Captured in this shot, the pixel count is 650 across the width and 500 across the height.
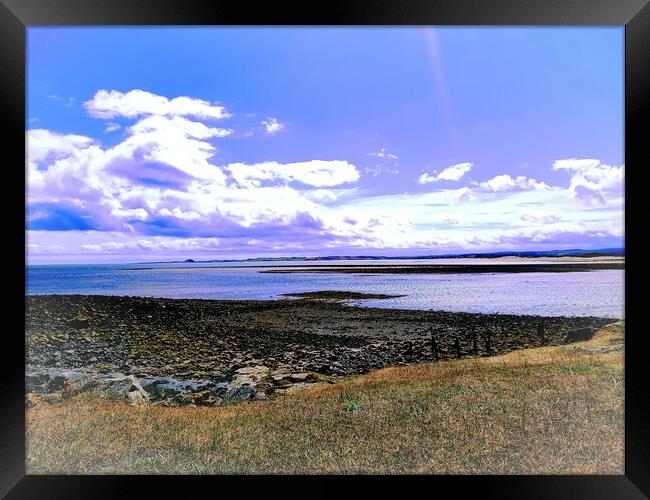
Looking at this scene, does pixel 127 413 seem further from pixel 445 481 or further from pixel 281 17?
pixel 281 17

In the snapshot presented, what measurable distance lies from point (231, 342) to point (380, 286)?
483 cm

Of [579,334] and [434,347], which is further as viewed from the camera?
[434,347]

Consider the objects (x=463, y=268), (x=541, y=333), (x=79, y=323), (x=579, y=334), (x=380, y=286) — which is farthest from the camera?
(x=380, y=286)

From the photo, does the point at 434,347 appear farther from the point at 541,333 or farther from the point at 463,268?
the point at 463,268

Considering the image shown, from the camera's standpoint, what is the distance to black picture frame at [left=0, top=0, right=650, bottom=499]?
2.44m

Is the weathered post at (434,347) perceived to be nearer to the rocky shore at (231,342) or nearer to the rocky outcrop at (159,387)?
the rocky shore at (231,342)

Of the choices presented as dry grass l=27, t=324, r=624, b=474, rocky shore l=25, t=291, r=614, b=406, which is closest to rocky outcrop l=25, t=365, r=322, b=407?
rocky shore l=25, t=291, r=614, b=406

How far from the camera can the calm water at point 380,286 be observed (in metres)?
9.36

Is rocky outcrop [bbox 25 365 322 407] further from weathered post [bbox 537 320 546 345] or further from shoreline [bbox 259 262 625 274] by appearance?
weathered post [bbox 537 320 546 345]

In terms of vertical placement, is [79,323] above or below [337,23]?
below

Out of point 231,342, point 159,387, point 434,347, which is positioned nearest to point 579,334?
point 434,347

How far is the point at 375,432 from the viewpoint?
4254 mm

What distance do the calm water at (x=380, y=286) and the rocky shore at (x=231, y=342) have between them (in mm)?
338

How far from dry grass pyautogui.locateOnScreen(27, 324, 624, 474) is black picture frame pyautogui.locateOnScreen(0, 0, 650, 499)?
1.04m
